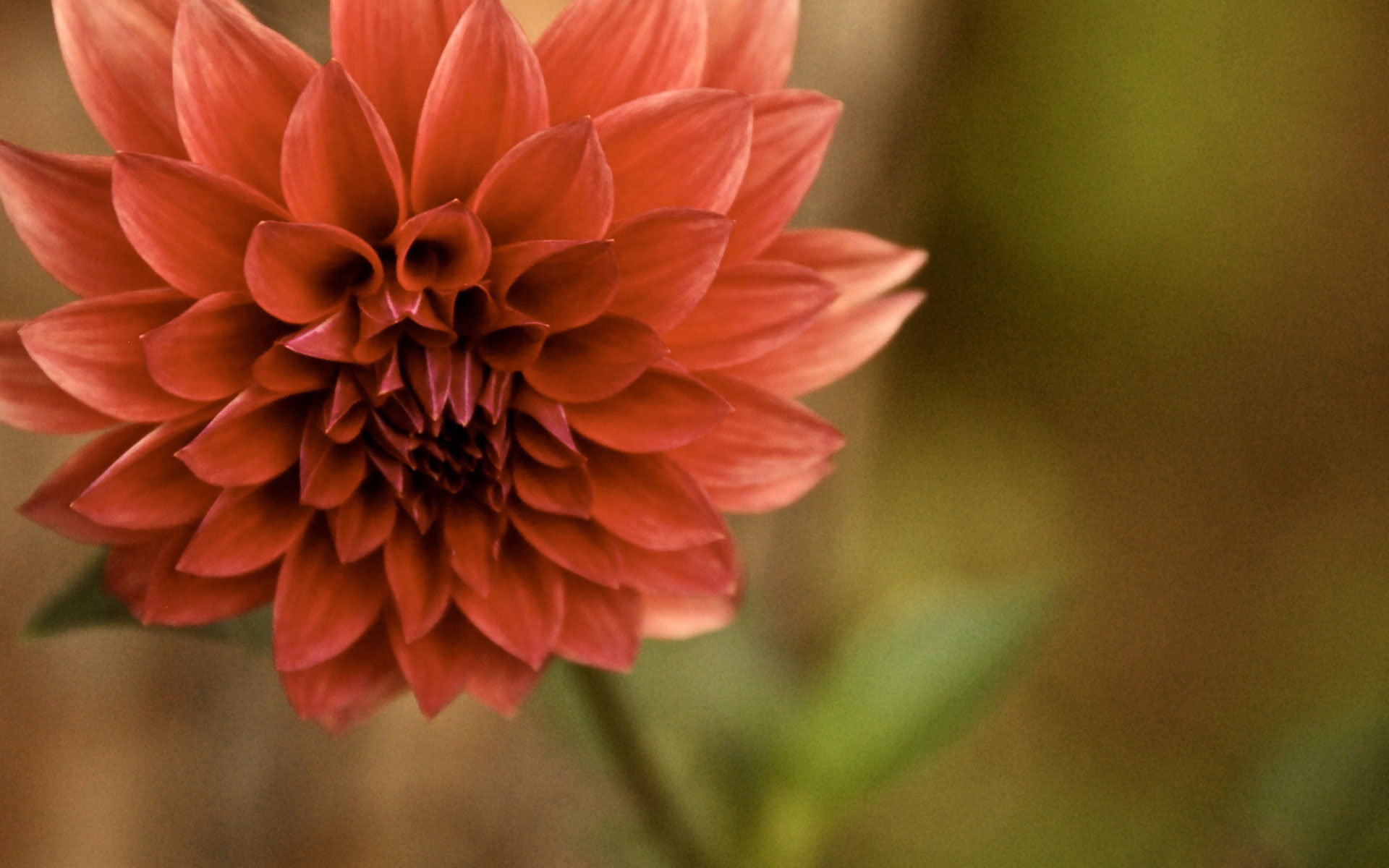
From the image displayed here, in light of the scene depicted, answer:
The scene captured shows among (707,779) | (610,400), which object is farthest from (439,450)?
(707,779)

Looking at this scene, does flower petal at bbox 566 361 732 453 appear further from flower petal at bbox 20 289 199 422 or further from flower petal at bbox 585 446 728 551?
flower petal at bbox 20 289 199 422

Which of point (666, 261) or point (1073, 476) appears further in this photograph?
point (1073, 476)

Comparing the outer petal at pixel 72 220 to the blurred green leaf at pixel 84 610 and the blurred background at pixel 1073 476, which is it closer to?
the blurred green leaf at pixel 84 610

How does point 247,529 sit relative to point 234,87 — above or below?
below

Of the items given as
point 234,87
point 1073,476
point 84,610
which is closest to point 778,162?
point 234,87

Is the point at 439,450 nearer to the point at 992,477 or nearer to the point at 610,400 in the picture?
the point at 610,400

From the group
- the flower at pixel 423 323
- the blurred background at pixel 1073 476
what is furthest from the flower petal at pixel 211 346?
the blurred background at pixel 1073 476

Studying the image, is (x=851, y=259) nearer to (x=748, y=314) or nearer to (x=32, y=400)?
(x=748, y=314)
